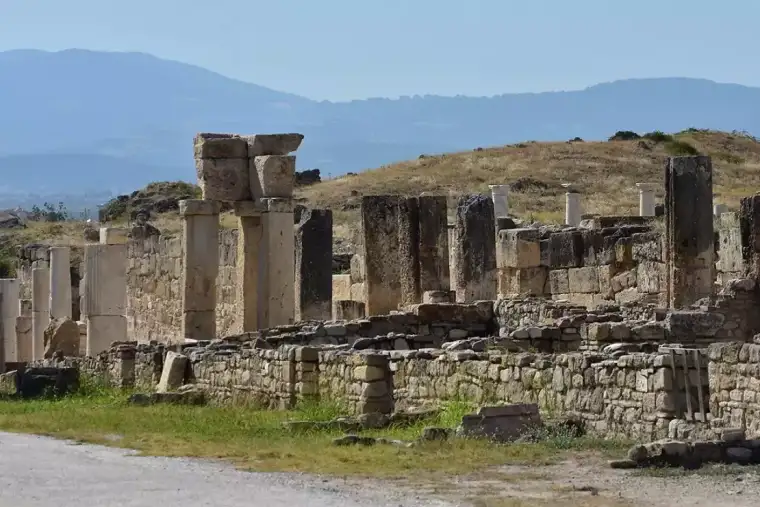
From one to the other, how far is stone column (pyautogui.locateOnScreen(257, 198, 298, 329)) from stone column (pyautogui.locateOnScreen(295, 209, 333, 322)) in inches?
67.7

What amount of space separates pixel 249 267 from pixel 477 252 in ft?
12.4

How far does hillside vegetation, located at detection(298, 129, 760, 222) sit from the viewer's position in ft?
180

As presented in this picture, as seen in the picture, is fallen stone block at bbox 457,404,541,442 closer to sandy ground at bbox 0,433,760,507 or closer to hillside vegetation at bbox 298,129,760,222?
sandy ground at bbox 0,433,760,507

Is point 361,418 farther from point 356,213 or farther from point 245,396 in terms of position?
point 356,213

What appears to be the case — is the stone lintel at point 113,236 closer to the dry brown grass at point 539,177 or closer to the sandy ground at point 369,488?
the dry brown grass at point 539,177

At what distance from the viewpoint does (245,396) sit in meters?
18.3

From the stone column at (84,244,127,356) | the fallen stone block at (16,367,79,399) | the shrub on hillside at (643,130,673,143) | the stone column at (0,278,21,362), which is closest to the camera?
the fallen stone block at (16,367,79,399)

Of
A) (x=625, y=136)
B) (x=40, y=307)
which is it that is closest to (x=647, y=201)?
(x=40, y=307)

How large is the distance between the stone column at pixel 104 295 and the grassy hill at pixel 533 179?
17.1 meters

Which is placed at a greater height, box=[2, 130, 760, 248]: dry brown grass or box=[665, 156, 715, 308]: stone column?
box=[2, 130, 760, 248]: dry brown grass

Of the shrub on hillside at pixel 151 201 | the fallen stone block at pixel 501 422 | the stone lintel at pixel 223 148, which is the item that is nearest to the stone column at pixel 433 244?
the stone lintel at pixel 223 148

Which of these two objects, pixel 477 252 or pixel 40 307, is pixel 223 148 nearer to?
pixel 477 252

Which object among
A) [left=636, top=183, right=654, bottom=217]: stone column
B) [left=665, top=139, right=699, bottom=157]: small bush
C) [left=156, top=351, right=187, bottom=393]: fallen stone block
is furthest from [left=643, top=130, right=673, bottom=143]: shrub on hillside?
[left=156, top=351, right=187, bottom=393]: fallen stone block

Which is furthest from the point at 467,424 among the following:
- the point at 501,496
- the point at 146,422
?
the point at 146,422
